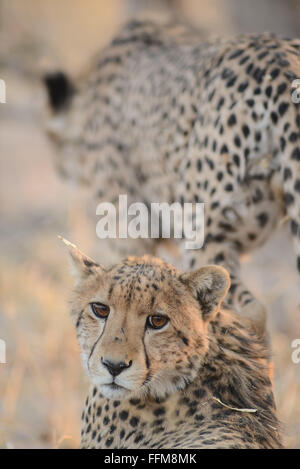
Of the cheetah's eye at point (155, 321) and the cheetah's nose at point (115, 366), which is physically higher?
the cheetah's eye at point (155, 321)

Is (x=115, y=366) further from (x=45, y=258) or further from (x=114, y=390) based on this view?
(x=45, y=258)

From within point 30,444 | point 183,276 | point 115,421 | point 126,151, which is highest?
point 126,151

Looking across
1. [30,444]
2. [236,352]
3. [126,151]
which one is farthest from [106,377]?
[126,151]

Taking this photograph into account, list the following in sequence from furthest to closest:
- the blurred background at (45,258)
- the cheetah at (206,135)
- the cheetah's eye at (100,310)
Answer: the blurred background at (45,258) < the cheetah at (206,135) < the cheetah's eye at (100,310)

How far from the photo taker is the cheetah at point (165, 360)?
2.78 m

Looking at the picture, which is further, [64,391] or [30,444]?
[64,391]

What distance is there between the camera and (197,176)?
12.6 feet

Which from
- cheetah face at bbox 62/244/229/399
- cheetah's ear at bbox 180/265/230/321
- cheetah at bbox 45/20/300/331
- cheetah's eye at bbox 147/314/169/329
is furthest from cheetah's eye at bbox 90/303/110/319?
cheetah at bbox 45/20/300/331

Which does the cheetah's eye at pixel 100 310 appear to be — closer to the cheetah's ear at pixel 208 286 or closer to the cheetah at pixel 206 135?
the cheetah's ear at pixel 208 286

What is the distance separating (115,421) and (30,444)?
1372 mm

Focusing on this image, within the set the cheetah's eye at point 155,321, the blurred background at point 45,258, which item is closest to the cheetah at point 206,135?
the blurred background at point 45,258

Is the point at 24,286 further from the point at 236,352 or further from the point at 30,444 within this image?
the point at 236,352

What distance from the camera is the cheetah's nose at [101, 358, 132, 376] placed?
274cm

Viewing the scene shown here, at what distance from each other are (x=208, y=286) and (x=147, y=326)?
27 cm
